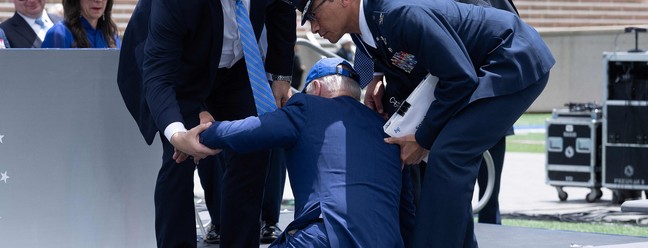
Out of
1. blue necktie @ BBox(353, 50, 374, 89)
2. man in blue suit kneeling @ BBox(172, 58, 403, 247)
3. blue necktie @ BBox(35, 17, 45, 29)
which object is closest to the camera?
man in blue suit kneeling @ BBox(172, 58, 403, 247)

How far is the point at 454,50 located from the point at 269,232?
2.51 meters

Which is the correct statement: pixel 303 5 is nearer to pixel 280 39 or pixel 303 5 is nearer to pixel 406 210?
pixel 406 210

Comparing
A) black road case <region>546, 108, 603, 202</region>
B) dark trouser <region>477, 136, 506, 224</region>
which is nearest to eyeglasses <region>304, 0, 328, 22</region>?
dark trouser <region>477, 136, 506, 224</region>

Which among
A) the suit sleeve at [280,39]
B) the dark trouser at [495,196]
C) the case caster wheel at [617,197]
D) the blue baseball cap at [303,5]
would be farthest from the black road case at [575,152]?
the blue baseball cap at [303,5]

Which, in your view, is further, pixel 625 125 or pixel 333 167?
pixel 625 125

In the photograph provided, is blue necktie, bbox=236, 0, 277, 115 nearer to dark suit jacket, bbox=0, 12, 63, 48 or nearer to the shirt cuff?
the shirt cuff

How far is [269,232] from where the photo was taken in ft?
20.1

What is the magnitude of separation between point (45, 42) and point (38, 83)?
1.37m

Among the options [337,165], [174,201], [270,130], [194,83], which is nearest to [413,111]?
[337,165]

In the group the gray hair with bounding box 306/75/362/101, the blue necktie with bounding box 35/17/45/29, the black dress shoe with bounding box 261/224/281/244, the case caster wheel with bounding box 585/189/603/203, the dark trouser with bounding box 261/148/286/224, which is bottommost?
the case caster wheel with bounding box 585/189/603/203

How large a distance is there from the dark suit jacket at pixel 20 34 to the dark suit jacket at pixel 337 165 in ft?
11.8

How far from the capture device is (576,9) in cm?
2723

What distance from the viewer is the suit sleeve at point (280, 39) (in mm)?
5234

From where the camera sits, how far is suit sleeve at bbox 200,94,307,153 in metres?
3.88
